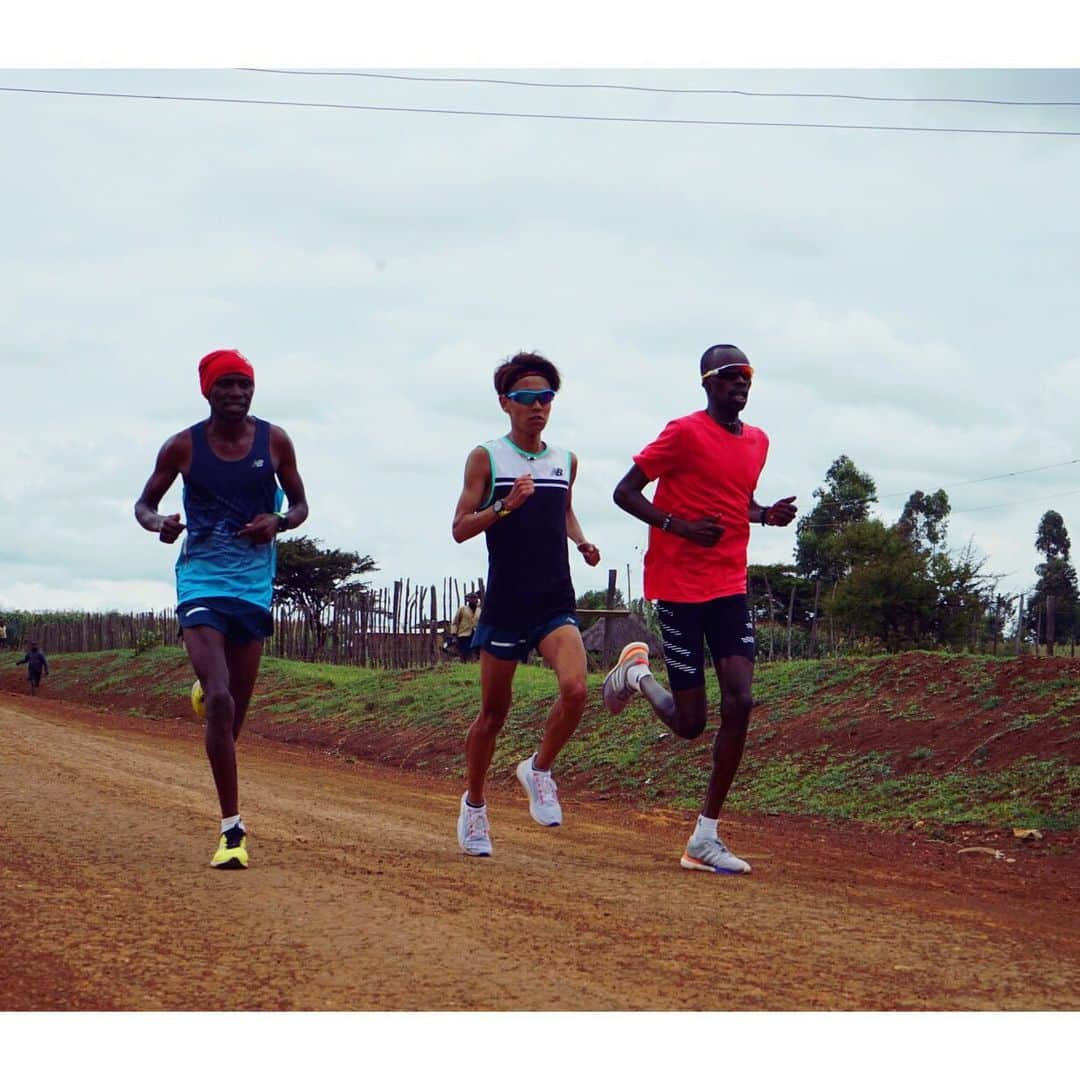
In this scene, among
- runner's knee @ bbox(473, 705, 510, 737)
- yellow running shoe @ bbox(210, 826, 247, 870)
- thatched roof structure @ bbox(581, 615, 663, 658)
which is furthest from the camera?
thatched roof structure @ bbox(581, 615, 663, 658)

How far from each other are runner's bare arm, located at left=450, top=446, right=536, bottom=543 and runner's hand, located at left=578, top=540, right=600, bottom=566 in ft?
1.70

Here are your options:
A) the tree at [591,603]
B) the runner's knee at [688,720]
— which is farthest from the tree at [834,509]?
the runner's knee at [688,720]

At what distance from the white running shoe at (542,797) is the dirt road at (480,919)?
0.25 metres

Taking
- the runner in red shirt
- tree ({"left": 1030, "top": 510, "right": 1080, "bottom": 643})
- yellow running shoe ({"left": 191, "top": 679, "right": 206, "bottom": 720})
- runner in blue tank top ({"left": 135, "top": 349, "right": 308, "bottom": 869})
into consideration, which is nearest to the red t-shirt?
the runner in red shirt

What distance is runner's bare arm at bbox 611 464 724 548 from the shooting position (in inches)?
278

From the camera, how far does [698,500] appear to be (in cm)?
726

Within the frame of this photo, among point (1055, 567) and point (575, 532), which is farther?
point (1055, 567)

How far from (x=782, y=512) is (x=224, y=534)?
2713mm

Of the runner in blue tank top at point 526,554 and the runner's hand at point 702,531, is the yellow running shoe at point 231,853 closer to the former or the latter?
the runner in blue tank top at point 526,554

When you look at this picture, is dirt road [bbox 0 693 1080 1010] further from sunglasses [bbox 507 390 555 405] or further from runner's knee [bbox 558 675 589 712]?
sunglasses [bbox 507 390 555 405]

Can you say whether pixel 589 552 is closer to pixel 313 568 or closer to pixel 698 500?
pixel 698 500

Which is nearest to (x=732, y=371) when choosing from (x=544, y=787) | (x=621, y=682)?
(x=621, y=682)

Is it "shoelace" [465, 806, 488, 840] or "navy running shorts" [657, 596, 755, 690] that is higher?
"navy running shorts" [657, 596, 755, 690]

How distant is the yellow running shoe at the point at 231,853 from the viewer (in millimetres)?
6484
